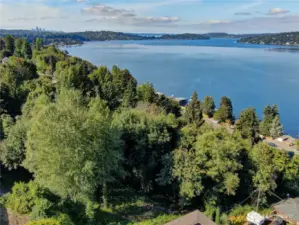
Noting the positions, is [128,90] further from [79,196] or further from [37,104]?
[79,196]

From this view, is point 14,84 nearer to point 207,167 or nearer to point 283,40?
point 207,167

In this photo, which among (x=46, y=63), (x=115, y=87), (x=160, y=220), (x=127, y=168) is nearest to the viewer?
(x=160, y=220)

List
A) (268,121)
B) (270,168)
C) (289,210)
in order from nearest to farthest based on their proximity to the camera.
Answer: (289,210) < (270,168) < (268,121)

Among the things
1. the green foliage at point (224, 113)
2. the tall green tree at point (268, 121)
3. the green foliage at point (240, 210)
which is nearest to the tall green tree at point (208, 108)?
the green foliage at point (224, 113)

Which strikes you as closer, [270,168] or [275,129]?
[270,168]

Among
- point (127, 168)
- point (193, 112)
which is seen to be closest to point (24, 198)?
point (127, 168)

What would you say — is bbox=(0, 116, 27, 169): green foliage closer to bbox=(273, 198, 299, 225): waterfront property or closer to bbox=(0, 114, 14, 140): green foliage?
bbox=(0, 114, 14, 140): green foliage

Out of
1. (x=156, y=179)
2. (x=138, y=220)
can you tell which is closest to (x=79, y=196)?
(x=138, y=220)
